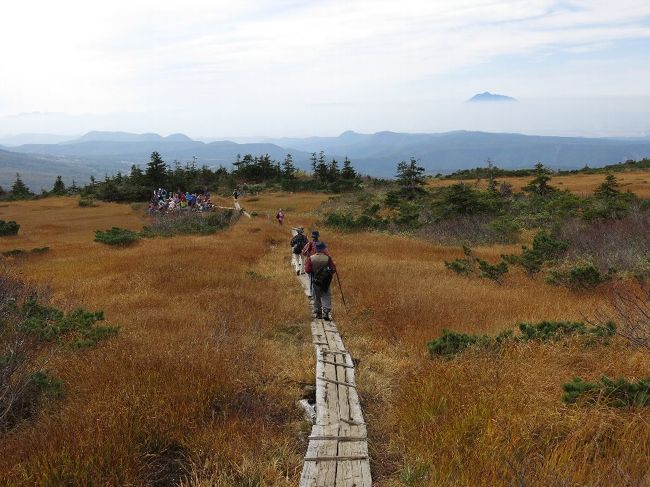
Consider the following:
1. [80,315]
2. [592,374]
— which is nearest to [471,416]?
[592,374]

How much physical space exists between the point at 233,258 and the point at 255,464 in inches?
535

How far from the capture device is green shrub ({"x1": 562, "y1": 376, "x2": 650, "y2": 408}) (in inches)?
177

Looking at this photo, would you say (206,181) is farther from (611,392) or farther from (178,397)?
(611,392)

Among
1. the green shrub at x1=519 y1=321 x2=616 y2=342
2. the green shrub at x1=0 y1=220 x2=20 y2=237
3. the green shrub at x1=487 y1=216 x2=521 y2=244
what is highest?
the green shrub at x1=519 y1=321 x2=616 y2=342

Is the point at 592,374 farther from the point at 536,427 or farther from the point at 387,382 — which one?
the point at 387,382

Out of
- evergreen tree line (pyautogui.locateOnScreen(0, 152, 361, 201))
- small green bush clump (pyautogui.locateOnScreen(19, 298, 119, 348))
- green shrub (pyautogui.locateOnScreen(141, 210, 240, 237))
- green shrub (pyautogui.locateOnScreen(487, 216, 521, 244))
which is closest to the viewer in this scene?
small green bush clump (pyautogui.locateOnScreen(19, 298, 119, 348))

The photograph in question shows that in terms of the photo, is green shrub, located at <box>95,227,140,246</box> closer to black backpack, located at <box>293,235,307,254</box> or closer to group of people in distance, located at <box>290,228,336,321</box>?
black backpack, located at <box>293,235,307,254</box>

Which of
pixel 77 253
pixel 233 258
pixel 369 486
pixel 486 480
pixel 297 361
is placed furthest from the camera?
pixel 77 253

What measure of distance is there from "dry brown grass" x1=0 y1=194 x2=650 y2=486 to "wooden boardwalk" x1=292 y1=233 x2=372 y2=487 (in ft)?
0.63

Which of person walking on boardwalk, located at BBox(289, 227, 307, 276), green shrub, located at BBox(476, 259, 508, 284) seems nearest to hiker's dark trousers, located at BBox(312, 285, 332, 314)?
person walking on boardwalk, located at BBox(289, 227, 307, 276)

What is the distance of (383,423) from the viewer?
537cm

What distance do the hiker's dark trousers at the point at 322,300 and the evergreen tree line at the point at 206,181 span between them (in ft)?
174

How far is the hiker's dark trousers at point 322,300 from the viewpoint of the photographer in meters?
10.1

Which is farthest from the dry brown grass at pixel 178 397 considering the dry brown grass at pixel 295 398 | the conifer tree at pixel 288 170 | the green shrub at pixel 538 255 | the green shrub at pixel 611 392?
the conifer tree at pixel 288 170
